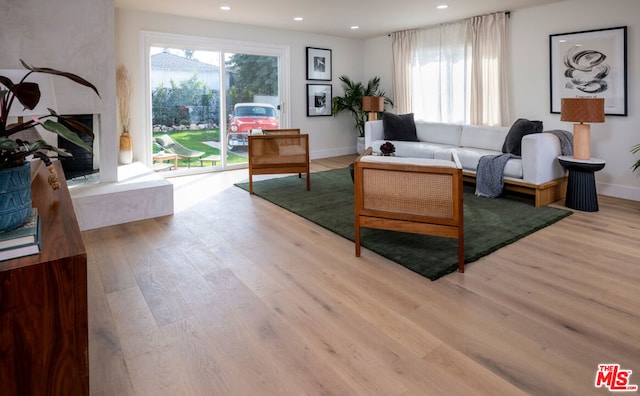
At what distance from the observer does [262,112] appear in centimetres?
687

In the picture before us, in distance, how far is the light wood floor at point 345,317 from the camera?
5.24 feet

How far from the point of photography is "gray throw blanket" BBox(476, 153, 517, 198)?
Answer: 14.6 feet

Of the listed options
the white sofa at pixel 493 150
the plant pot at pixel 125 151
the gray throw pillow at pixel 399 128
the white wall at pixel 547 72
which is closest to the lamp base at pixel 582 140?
the white sofa at pixel 493 150

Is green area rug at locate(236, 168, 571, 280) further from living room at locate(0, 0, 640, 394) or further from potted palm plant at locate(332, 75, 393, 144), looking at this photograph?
potted palm plant at locate(332, 75, 393, 144)

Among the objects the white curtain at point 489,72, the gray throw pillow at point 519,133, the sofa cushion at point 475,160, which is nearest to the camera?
the sofa cushion at point 475,160

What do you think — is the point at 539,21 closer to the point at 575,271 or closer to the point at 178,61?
the point at 575,271

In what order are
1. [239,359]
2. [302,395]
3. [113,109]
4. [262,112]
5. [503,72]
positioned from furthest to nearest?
[262,112], [503,72], [113,109], [239,359], [302,395]

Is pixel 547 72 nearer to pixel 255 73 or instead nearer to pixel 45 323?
pixel 255 73

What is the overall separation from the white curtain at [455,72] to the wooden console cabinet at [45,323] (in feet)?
19.3

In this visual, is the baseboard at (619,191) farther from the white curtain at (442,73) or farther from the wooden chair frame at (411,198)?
the wooden chair frame at (411,198)

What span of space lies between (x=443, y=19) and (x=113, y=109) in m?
4.85

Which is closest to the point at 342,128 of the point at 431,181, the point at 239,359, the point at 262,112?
the point at 262,112

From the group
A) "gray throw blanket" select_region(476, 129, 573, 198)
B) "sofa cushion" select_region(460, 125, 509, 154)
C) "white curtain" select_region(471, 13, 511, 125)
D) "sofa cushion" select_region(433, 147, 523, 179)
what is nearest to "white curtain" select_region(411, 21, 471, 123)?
"white curtain" select_region(471, 13, 511, 125)

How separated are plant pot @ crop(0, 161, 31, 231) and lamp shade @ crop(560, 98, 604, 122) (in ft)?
15.1
